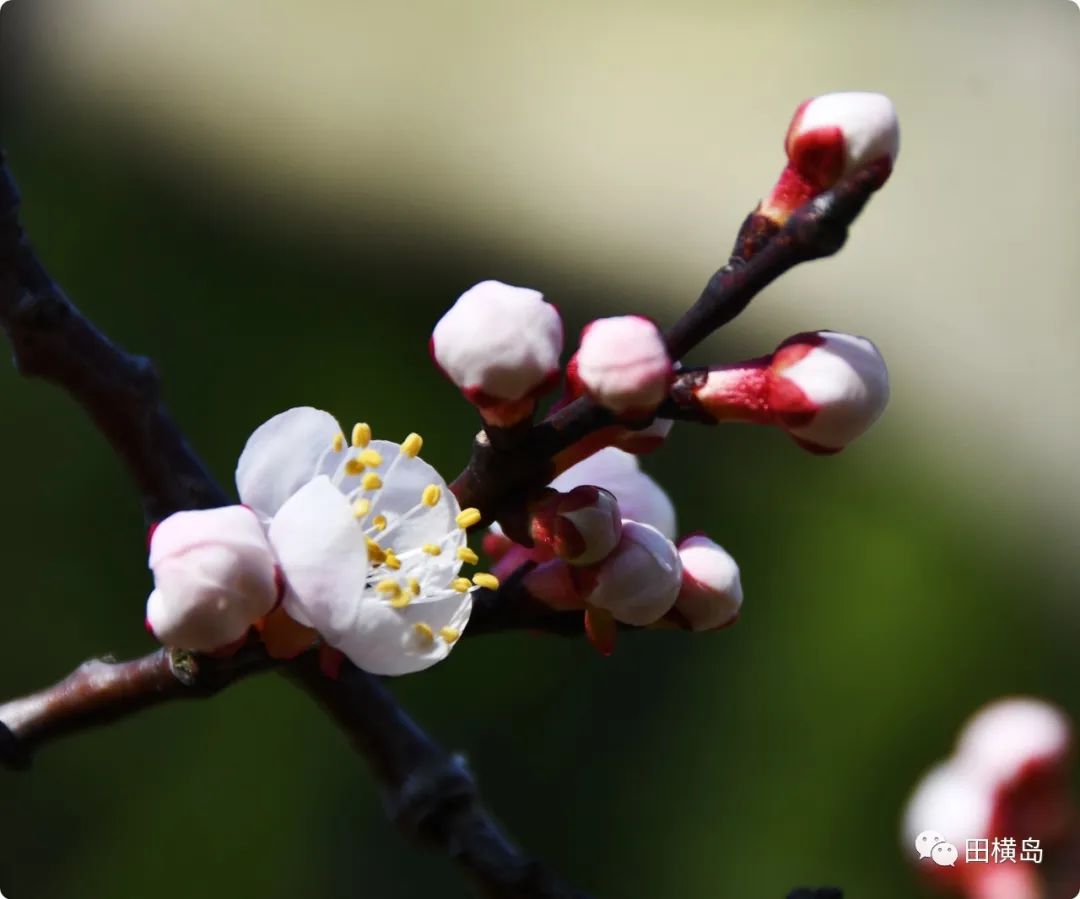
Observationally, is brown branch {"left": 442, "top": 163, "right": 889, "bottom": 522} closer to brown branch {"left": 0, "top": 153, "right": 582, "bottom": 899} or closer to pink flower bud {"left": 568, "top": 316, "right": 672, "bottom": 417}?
pink flower bud {"left": 568, "top": 316, "right": 672, "bottom": 417}

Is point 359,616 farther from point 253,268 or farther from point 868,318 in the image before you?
point 868,318

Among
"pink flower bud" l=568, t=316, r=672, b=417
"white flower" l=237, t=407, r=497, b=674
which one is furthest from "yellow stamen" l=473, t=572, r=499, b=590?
"pink flower bud" l=568, t=316, r=672, b=417

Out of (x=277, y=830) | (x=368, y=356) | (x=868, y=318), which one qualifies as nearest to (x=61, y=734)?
(x=277, y=830)

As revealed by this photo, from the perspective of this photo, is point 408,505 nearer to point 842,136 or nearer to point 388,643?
point 388,643

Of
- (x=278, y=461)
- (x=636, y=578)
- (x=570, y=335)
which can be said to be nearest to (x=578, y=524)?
(x=636, y=578)

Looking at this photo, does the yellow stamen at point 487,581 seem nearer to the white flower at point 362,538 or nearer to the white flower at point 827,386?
the white flower at point 362,538

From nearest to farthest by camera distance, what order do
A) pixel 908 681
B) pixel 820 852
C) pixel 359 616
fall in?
pixel 359 616
pixel 820 852
pixel 908 681

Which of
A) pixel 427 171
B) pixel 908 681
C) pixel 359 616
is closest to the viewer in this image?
pixel 359 616
